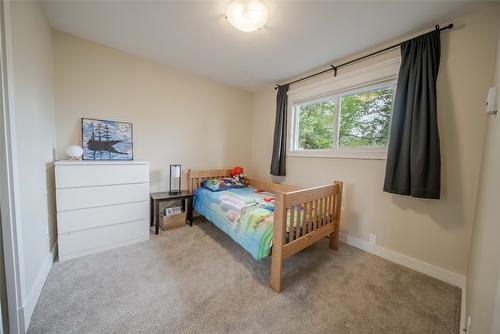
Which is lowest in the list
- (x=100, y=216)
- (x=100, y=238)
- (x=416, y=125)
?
(x=100, y=238)

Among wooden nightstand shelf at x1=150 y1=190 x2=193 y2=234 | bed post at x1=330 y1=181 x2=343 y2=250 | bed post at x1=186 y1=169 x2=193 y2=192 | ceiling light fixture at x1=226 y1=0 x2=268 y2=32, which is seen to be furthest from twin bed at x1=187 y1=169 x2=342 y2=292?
ceiling light fixture at x1=226 y1=0 x2=268 y2=32

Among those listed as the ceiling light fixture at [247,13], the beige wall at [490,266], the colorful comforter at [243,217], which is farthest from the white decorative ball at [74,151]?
the beige wall at [490,266]

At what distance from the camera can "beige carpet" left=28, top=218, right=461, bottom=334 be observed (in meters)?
1.22

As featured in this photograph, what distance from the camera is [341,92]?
95.7 inches

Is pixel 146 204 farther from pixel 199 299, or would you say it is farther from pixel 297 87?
pixel 297 87

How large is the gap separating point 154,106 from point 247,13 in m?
1.84

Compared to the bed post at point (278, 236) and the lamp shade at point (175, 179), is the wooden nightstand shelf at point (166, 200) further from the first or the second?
the bed post at point (278, 236)

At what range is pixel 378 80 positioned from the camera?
2.10 meters

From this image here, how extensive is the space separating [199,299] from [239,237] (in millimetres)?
620

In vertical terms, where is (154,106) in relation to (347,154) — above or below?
above

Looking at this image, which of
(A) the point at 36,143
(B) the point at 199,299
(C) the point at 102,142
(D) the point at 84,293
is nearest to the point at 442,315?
(B) the point at 199,299

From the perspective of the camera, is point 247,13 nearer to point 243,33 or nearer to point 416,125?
point 243,33

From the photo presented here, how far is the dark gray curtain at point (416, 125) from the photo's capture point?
5.53ft

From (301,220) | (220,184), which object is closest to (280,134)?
(220,184)
